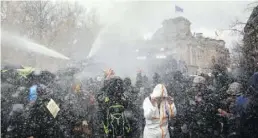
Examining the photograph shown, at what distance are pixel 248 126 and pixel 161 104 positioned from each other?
4.88ft

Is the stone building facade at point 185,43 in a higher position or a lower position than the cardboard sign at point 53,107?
higher

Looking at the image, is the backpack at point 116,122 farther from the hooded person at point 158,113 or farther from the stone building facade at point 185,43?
the stone building facade at point 185,43

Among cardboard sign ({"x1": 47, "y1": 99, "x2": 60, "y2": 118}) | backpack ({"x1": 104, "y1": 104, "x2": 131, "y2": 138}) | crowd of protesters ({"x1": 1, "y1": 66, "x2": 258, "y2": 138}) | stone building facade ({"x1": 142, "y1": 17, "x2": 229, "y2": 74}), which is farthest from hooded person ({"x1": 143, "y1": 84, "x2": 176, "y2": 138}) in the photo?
stone building facade ({"x1": 142, "y1": 17, "x2": 229, "y2": 74})

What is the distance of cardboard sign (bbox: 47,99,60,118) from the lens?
22.4 ft

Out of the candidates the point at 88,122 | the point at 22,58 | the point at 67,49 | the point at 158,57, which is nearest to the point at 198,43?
the point at 158,57

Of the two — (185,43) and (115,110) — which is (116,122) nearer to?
(115,110)

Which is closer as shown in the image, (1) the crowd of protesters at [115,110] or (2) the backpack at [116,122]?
(1) the crowd of protesters at [115,110]

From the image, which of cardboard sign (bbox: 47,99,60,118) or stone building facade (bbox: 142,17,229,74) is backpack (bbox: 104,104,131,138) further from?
stone building facade (bbox: 142,17,229,74)

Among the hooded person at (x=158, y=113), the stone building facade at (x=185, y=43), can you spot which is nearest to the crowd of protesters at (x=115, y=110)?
the hooded person at (x=158, y=113)

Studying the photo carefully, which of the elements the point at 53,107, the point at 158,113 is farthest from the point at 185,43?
the point at 158,113

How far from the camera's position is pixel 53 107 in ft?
22.5

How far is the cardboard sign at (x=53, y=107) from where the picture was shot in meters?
6.82

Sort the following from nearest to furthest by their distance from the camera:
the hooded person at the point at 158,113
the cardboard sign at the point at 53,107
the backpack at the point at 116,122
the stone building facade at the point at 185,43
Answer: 1. the hooded person at the point at 158,113
2. the backpack at the point at 116,122
3. the cardboard sign at the point at 53,107
4. the stone building facade at the point at 185,43

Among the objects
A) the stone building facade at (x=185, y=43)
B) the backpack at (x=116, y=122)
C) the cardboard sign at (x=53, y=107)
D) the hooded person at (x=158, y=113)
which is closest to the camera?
the hooded person at (x=158, y=113)
